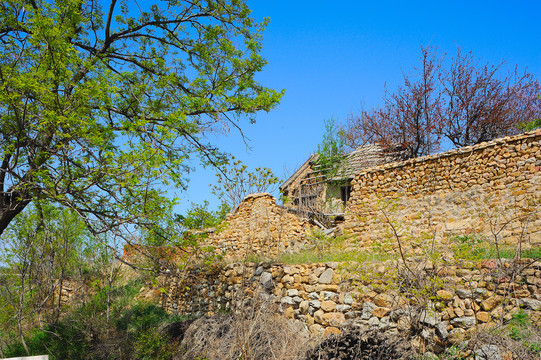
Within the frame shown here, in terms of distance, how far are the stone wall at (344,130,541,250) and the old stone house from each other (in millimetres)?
3954

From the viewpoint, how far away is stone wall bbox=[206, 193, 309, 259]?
491 inches

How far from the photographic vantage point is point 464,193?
10258 millimetres

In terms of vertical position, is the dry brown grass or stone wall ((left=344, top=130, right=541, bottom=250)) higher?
stone wall ((left=344, top=130, right=541, bottom=250))

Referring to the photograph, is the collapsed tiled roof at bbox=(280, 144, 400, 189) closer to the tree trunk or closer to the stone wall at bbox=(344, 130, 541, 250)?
the stone wall at bbox=(344, 130, 541, 250)

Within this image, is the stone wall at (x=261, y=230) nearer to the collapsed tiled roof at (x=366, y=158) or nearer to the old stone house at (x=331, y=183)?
the old stone house at (x=331, y=183)

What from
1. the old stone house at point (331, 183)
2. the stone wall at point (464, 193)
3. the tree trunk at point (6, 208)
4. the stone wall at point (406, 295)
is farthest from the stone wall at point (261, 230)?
the tree trunk at point (6, 208)

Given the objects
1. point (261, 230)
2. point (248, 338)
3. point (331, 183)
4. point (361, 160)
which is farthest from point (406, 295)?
point (361, 160)

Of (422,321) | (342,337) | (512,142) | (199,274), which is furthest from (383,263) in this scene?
(199,274)

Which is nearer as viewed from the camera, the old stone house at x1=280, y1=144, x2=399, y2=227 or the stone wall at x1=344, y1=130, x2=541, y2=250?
the stone wall at x1=344, y1=130, x2=541, y2=250

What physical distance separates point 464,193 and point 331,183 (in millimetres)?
7552

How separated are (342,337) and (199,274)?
615cm

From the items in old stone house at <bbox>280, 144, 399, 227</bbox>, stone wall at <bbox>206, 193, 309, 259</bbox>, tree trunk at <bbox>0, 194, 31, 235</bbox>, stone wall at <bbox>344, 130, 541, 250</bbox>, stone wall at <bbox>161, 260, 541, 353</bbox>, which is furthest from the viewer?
old stone house at <bbox>280, 144, 399, 227</bbox>

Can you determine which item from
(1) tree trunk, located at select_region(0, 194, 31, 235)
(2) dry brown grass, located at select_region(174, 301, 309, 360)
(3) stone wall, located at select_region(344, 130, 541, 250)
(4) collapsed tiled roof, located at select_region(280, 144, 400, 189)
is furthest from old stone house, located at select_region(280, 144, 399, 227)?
(1) tree trunk, located at select_region(0, 194, 31, 235)

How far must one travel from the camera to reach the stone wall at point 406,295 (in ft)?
20.3
